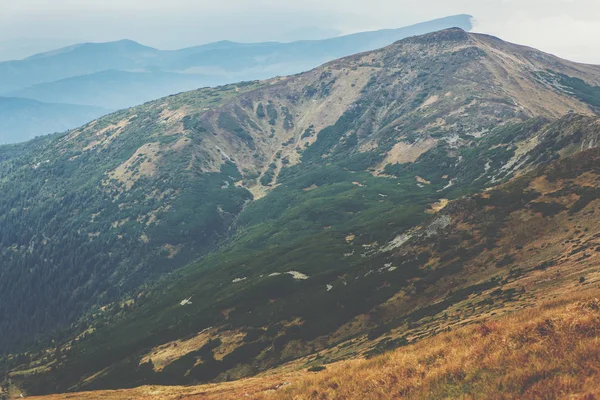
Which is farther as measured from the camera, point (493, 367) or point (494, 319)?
point (494, 319)

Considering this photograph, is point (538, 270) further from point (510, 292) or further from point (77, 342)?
point (77, 342)

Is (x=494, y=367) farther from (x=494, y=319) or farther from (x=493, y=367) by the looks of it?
(x=494, y=319)

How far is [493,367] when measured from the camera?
19656 mm

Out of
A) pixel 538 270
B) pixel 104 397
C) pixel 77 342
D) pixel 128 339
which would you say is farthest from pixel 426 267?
pixel 77 342

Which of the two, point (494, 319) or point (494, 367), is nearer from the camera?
point (494, 367)

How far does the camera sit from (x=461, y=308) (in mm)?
54906

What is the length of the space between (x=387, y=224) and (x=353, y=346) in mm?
106021

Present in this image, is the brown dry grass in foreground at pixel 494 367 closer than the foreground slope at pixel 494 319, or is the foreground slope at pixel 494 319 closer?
the brown dry grass in foreground at pixel 494 367

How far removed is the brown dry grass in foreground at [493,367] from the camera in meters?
16.9

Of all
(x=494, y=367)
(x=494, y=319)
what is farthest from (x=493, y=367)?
(x=494, y=319)

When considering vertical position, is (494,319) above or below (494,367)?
below

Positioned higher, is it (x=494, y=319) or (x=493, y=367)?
(x=493, y=367)

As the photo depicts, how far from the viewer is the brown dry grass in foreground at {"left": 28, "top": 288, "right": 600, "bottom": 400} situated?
1686 centimetres

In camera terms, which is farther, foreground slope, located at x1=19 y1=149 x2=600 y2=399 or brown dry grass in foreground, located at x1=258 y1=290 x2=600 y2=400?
foreground slope, located at x1=19 y1=149 x2=600 y2=399
